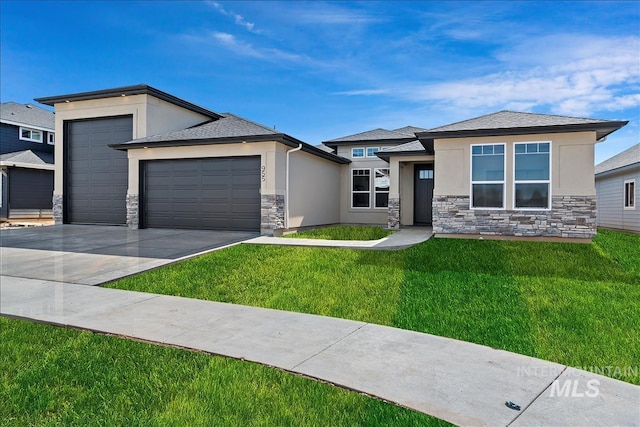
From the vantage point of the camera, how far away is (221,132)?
1448 cm

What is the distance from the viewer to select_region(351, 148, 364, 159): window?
64.5 feet

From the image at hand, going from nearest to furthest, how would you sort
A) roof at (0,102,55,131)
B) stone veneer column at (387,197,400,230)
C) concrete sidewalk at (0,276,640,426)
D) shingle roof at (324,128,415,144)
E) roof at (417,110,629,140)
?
concrete sidewalk at (0,276,640,426)
roof at (417,110,629,140)
stone veneer column at (387,197,400,230)
shingle roof at (324,128,415,144)
roof at (0,102,55,131)

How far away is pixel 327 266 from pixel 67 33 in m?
16.9

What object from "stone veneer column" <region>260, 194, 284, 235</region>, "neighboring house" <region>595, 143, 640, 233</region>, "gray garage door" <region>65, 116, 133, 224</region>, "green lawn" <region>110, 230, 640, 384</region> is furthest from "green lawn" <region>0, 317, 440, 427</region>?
"neighboring house" <region>595, 143, 640, 233</region>

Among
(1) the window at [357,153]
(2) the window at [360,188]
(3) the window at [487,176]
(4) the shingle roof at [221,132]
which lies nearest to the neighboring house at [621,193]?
(3) the window at [487,176]

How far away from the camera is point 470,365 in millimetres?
3605

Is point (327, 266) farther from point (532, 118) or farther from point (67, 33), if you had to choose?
point (67, 33)

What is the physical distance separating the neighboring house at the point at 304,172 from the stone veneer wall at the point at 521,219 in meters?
0.03

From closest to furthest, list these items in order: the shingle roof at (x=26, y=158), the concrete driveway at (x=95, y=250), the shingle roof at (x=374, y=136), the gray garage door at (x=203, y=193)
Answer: the concrete driveway at (x=95, y=250) → the gray garage door at (x=203, y=193) → the shingle roof at (x=374, y=136) → the shingle roof at (x=26, y=158)

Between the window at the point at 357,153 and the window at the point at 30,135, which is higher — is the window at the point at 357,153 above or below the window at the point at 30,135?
below

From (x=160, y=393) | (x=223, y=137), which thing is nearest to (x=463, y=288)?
(x=160, y=393)

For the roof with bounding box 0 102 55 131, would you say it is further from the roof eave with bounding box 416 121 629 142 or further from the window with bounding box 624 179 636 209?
the window with bounding box 624 179 636 209

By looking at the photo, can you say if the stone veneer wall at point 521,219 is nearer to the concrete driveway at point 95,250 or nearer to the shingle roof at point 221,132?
the shingle roof at point 221,132

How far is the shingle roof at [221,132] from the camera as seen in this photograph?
13.8 metres
